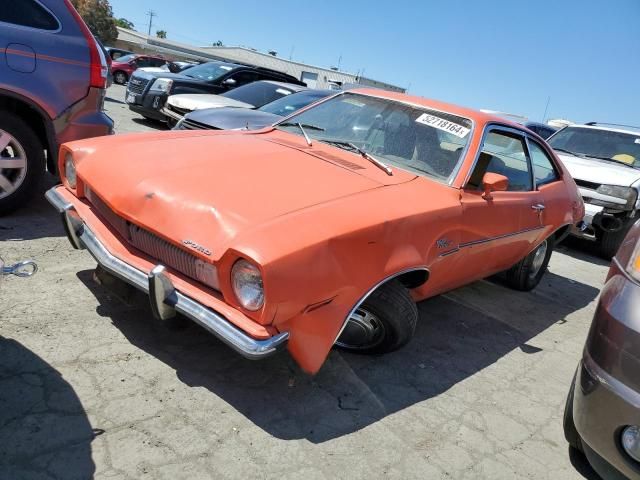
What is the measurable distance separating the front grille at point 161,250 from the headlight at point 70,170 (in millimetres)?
375

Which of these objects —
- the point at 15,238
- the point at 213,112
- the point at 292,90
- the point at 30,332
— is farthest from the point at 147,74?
the point at 30,332

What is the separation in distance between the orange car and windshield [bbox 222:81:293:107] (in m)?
4.73

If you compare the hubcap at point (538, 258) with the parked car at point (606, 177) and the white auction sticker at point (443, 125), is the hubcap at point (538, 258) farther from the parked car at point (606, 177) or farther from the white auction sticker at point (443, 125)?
the white auction sticker at point (443, 125)

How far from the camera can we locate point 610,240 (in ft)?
22.8

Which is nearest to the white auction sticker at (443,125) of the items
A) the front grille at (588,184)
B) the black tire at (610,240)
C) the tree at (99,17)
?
the front grille at (588,184)

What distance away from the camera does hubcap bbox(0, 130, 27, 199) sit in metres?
3.93

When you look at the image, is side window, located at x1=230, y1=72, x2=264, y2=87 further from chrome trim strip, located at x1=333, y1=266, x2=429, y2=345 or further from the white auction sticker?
chrome trim strip, located at x1=333, y1=266, x2=429, y2=345

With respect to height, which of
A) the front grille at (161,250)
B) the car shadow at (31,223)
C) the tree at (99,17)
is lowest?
the car shadow at (31,223)

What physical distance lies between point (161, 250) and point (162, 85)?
7704mm

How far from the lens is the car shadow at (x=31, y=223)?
391cm

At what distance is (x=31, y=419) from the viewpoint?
2174 millimetres

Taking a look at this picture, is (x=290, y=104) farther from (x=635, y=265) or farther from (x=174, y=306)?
(x=635, y=265)

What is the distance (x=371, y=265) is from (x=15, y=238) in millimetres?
2790

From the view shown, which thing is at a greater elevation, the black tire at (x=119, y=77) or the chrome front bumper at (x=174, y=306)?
the chrome front bumper at (x=174, y=306)
